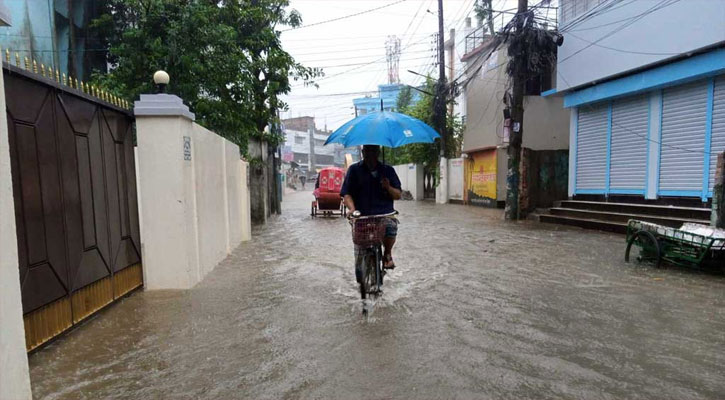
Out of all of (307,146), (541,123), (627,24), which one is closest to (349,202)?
(627,24)

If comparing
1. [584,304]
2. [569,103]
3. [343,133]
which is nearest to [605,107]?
[569,103]

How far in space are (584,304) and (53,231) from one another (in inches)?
202

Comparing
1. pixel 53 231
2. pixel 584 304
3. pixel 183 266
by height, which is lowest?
pixel 584 304

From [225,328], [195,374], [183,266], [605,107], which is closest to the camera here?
[195,374]

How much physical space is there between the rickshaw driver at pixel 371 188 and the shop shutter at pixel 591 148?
9.78 m

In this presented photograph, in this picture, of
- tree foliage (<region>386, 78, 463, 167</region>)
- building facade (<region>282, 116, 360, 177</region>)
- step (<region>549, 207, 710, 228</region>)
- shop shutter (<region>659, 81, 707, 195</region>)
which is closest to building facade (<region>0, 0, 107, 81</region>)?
step (<region>549, 207, 710, 228</region>)

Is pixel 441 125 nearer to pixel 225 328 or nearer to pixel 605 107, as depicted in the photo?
pixel 605 107

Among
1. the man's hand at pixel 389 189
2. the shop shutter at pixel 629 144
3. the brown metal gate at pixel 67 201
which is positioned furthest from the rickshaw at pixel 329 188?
the man's hand at pixel 389 189

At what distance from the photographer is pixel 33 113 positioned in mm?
→ 3436

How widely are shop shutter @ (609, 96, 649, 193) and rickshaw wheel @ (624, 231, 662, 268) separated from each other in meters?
5.02

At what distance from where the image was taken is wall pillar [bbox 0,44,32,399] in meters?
2.12

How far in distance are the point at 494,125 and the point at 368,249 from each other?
16524mm

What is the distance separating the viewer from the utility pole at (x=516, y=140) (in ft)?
43.8

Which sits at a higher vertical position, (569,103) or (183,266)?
(569,103)
